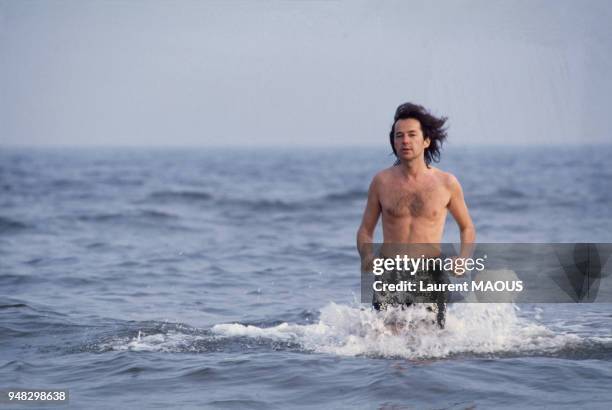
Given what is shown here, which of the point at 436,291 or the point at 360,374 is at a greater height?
the point at 436,291

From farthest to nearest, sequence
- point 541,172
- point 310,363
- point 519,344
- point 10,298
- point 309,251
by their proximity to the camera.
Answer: point 541,172 < point 309,251 < point 10,298 < point 519,344 < point 310,363

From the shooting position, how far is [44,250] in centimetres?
1548

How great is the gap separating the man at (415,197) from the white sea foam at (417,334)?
392 mm

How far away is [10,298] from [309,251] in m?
6.05

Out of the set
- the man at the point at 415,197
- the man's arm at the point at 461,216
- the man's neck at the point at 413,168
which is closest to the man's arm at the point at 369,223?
the man at the point at 415,197

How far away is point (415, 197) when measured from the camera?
7.05 metres

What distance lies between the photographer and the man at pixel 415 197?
7027mm

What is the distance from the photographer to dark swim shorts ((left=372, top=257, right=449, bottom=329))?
7.16m

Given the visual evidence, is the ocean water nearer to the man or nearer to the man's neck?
the man

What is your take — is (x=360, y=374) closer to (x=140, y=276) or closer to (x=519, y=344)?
(x=519, y=344)

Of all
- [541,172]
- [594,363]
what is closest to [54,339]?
[594,363]

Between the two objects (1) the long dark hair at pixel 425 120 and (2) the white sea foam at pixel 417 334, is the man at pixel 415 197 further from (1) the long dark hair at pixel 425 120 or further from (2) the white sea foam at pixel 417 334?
(2) the white sea foam at pixel 417 334

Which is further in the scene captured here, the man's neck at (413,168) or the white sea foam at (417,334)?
the white sea foam at (417,334)

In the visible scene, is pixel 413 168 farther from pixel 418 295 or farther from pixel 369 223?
pixel 418 295
